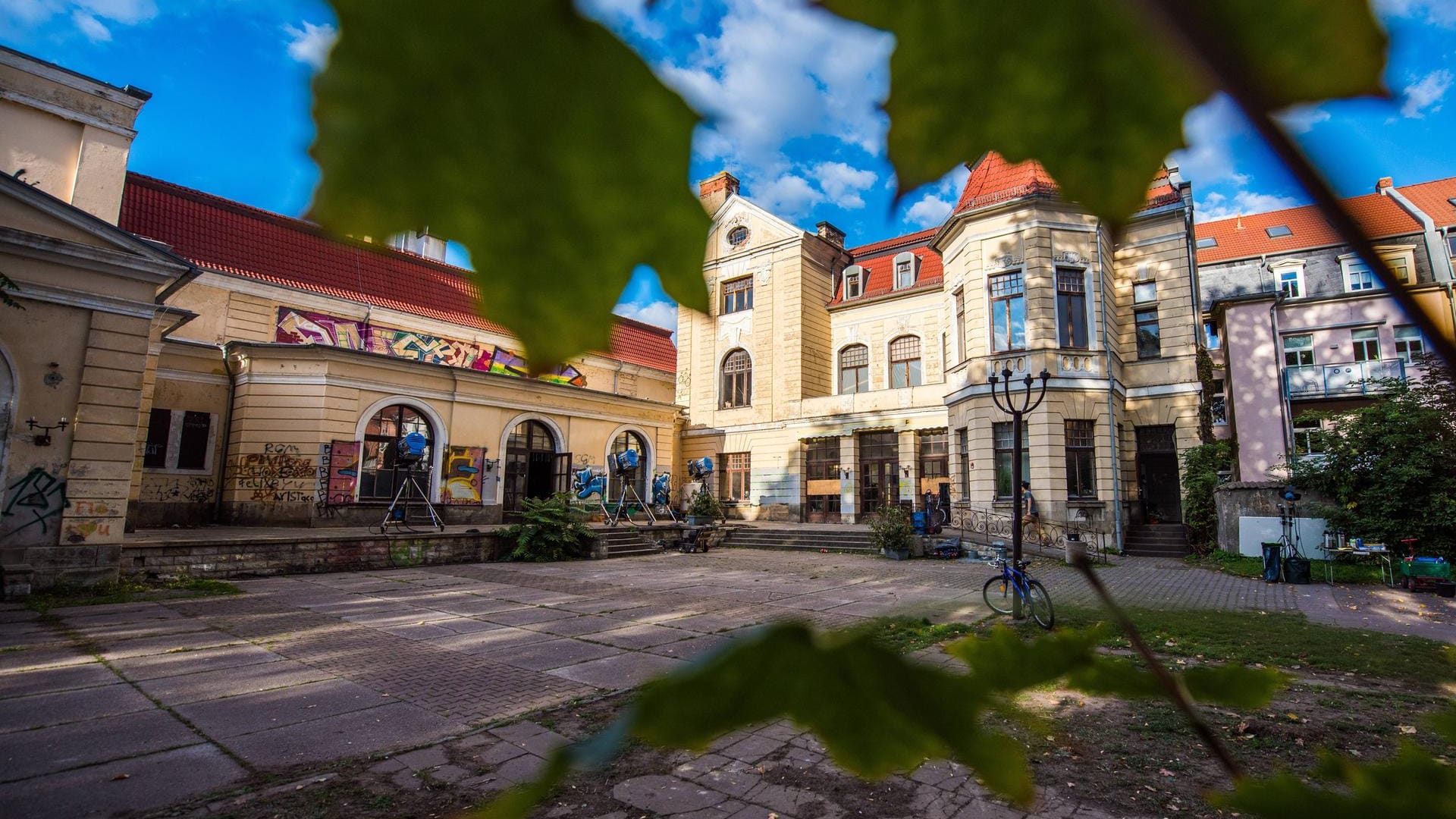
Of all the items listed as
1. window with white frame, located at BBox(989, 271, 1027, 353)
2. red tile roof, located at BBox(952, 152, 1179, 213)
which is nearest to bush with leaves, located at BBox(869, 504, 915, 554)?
window with white frame, located at BBox(989, 271, 1027, 353)

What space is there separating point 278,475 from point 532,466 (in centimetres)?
550

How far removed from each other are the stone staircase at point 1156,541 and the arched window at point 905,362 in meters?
6.56

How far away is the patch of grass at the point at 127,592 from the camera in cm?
691

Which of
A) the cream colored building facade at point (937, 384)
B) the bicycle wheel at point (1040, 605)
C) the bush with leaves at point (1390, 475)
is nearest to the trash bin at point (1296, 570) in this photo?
the bush with leaves at point (1390, 475)

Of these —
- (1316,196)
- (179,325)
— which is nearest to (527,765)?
(1316,196)

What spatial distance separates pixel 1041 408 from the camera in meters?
14.2

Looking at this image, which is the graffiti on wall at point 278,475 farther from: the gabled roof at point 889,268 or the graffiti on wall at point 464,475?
the gabled roof at point 889,268

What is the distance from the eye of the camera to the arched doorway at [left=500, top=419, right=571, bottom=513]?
1659cm

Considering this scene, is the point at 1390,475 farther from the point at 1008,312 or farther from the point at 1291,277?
the point at 1291,277

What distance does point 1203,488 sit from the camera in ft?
46.3

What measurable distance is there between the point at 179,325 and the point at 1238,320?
23.8 meters

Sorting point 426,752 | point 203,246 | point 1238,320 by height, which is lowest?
point 426,752

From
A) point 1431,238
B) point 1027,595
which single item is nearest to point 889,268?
point 1027,595

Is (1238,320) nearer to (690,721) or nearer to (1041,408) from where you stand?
(1041,408)
